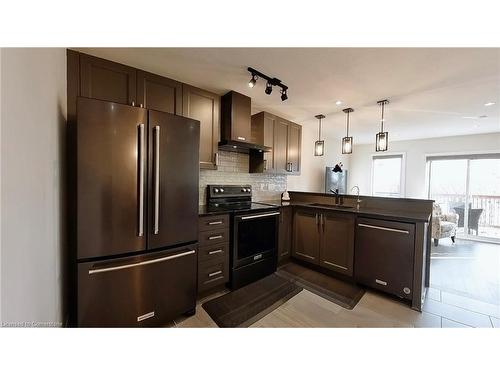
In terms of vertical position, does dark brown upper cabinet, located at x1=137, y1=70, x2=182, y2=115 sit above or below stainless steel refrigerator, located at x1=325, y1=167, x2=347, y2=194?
above

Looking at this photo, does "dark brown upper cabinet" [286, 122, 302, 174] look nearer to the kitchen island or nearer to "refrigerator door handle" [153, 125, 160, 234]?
the kitchen island

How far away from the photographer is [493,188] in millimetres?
4410

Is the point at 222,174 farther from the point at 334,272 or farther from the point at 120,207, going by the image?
the point at 334,272

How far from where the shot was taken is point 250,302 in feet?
6.57

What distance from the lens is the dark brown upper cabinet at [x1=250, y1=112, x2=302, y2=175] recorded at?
2963 mm

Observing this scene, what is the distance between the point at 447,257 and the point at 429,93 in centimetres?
277

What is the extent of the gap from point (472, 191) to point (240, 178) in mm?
5626

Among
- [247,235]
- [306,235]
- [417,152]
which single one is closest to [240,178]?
[247,235]

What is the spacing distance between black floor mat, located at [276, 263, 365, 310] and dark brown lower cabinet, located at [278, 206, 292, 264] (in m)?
0.16

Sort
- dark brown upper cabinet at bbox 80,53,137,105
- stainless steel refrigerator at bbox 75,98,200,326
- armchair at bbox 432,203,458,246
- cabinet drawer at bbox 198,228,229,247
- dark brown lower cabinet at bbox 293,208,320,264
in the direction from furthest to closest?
armchair at bbox 432,203,458,246 < dark brown lower cabinet at bbox 293,208,320,264 < cabinet drawer at bbox 198,228,229,247 < dark brown upper cabinet at bbox 80,53,137,105 < stainless steel refrigerator at bbox 75,98,200,326

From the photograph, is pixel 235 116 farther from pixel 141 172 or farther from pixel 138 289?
pixel 138 289

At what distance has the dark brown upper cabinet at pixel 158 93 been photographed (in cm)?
186

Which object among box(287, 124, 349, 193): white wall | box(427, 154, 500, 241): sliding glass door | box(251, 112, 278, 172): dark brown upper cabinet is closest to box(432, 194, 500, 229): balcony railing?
box(427, 154, 500, 241): sliding glass door

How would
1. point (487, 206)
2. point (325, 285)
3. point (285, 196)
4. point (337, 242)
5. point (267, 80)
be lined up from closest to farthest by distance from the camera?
point (267, 80)
point (325, 285)
point (337, 242)
point (285, 196)
point (487, 206)
